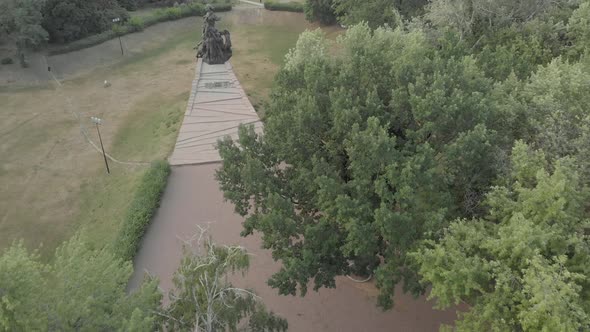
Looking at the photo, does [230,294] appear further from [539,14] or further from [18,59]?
[18,59]

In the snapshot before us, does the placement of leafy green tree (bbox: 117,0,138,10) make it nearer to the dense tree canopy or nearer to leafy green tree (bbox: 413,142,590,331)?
the dense tree canopy

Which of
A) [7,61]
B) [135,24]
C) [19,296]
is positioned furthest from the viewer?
[135,24]

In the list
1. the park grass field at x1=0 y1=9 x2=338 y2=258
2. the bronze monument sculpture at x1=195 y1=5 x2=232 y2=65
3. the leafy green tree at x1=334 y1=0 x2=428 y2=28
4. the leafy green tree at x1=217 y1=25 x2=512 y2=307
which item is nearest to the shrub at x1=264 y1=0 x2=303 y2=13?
the park grass field at x1=0 y1=9 x2=338 y2=258

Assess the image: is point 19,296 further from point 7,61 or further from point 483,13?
point 7,61

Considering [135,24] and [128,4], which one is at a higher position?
[128,4]

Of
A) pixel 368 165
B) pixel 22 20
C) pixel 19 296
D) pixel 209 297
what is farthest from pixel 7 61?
pixel 209 297

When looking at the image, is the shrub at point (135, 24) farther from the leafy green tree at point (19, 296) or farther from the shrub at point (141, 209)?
the leafy green tree at point (19, 296)

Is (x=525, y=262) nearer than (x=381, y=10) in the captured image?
Yes
